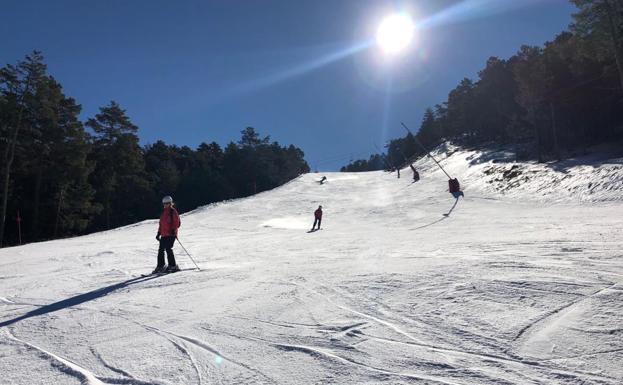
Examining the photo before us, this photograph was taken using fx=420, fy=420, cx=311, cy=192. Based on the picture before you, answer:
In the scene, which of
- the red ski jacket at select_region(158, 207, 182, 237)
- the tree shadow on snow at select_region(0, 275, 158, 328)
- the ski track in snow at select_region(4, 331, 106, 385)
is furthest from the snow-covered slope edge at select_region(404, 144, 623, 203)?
the ski track in snow at select_region(4, 331, 106, 385)

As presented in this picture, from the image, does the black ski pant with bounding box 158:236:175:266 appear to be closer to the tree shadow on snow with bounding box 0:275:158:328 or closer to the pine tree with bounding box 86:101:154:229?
the tree shadow on snow with bounding box 0:275:158:328

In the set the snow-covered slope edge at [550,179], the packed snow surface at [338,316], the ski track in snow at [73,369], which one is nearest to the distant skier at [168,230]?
the packed snow surface at [338,316]

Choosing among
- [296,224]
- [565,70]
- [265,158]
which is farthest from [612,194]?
[265,158]

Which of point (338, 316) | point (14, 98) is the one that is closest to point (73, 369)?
point (338, 316)

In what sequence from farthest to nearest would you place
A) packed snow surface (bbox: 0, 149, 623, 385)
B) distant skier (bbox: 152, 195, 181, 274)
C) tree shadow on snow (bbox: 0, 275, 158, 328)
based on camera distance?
distant skier (bbox: 152, 195, 181, 274)
tree shadow on snow (bbox: 0, 275, 158, 328)
packed snow surface (bbox: 0, 149, 623, 385)

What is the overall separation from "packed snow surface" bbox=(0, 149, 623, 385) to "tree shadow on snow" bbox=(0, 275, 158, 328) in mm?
49

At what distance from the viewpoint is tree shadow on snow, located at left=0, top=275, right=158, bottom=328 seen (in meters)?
6.18

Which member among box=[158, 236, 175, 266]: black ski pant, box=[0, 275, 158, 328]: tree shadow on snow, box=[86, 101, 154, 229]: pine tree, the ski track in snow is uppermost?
box=[86, 101, 154, 229]: pine tree

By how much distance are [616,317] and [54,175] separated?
4461 cm

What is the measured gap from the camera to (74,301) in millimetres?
7004

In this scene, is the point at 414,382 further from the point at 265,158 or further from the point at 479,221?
the point at 265,158

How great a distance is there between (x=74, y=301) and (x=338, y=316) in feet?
15.3

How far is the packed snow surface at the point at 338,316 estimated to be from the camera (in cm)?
379

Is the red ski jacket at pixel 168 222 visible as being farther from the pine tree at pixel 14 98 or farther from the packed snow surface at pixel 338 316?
the pine tree at pixel 14 98
